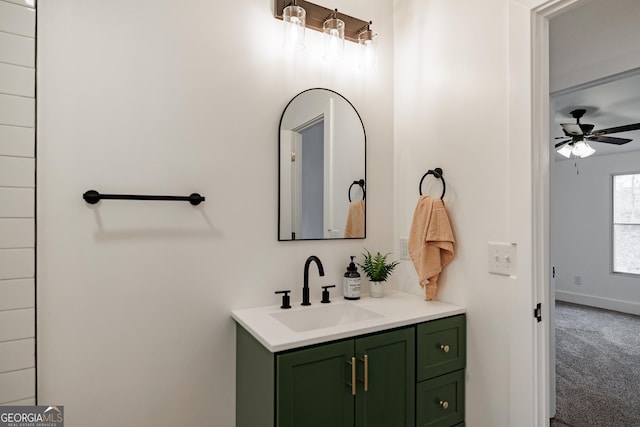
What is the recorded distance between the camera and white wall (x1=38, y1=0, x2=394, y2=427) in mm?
1294

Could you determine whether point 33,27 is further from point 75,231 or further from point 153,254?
point 153,254

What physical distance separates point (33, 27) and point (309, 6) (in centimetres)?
114

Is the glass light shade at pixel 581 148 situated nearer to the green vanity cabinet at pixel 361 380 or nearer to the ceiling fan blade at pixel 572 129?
the ceiling fan blade at pixel 572 129

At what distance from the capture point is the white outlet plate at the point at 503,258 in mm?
1439

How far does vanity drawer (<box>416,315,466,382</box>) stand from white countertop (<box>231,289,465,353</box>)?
1.6 inches

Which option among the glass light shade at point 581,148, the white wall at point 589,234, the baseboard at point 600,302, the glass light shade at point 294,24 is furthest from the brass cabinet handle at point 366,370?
the baseboard at point 600,302

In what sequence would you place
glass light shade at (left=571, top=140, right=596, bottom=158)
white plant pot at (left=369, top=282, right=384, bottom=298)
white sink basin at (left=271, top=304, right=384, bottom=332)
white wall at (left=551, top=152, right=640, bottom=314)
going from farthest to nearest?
white wall at (left=551, top=152, right=640, bottom=314) < glass light shade at (left=571, top=140, right=596, bottom=158) < white plant pot at (left=369, top=282, right=384, bottom=298) < white sink basin at (left=271, top=304, right=384, bottom=332)

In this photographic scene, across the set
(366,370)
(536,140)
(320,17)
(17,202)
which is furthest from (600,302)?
(17,202)

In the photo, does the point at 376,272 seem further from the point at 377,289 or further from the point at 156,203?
the point at 156,203

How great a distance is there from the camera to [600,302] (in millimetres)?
5176

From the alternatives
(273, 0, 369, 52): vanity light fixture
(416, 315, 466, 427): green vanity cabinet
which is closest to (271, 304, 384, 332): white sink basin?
(416, 315, 466, 427): green vanity cabinet

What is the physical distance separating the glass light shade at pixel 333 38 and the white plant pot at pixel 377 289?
1.20 meters

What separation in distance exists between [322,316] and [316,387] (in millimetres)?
461

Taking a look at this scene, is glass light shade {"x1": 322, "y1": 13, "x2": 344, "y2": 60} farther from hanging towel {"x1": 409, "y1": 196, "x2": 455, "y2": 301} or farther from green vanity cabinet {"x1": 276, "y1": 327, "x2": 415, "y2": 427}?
green vanity cabinet {"x1": 276, "y1": 327, "x2": 415, "y2": 427}
